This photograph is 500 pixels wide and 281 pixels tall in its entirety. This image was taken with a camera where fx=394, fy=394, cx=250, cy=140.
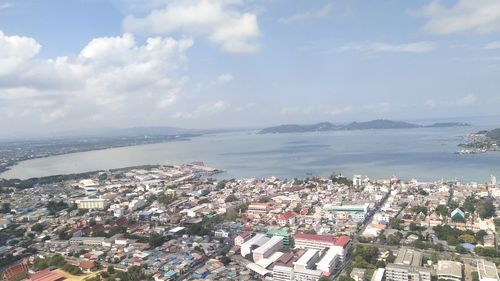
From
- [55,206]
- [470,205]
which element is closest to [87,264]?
[55,206]

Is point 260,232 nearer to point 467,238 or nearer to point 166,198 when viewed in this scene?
point 467,238

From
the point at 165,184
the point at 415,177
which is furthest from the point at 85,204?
the point at 415,177

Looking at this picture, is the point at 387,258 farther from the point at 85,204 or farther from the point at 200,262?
the point at 85,204

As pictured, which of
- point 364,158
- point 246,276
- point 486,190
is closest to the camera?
point 246,276

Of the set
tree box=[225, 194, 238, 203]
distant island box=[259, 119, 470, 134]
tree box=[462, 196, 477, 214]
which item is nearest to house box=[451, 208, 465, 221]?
tree box=[462, 196, 477, 214]

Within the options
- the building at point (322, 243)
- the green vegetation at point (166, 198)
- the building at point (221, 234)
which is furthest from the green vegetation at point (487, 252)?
the green vegetation at point (166, 198)

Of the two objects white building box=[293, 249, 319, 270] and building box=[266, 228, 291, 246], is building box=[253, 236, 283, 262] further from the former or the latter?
white building box=[293, 249, 319, 270]
